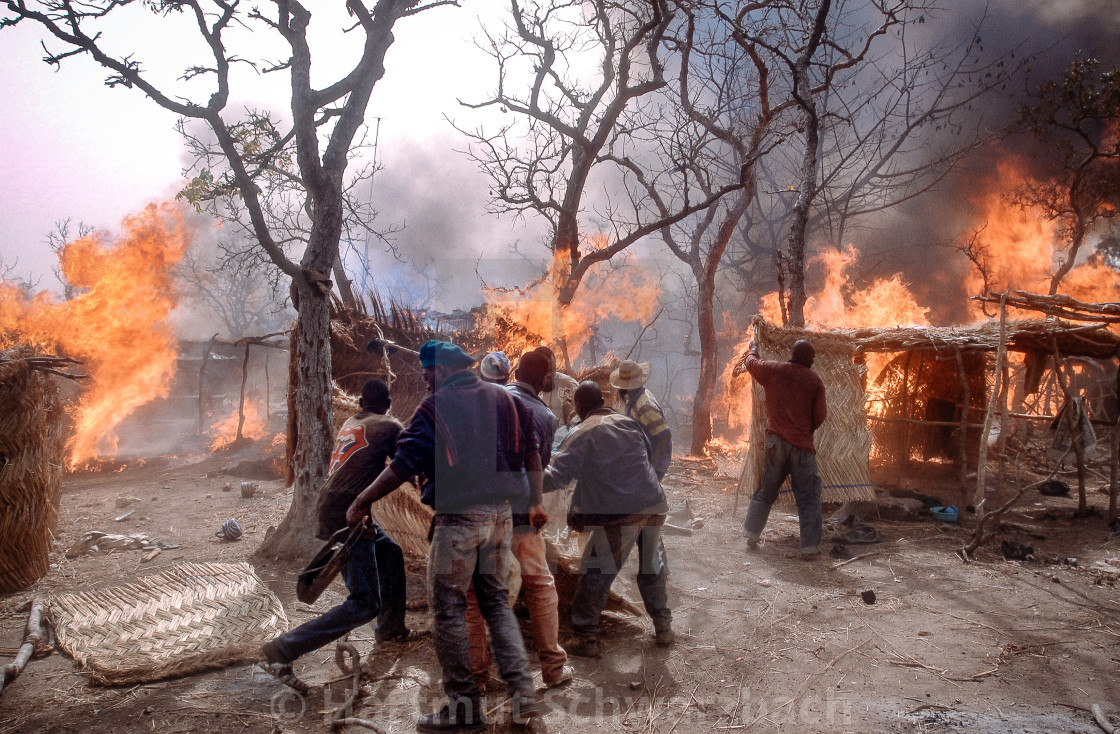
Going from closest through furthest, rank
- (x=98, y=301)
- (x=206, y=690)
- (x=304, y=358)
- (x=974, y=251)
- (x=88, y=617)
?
1. (x=206, y=690)
2. (x=88, y=617)
3. (x=304, y=358)
4. (x=98, y=301)
5. (x=974, y=251)

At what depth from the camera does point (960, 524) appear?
754cm

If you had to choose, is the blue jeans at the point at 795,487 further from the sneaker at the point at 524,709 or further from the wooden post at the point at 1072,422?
the sneaker at the point at 524,709

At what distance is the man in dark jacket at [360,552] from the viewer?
340 cm

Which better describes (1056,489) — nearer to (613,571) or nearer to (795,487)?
(795,487)

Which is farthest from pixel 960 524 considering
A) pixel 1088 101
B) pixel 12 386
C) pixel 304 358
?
pixel 1088 101

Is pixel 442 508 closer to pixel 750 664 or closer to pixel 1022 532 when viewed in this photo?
pixel 750 664

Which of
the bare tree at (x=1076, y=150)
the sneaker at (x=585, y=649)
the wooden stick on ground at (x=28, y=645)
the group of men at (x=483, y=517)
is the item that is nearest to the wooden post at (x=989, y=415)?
the group of men at (x=483, y=517)

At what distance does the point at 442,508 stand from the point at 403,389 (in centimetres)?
462

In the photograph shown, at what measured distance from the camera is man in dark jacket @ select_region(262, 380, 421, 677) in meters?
3.40

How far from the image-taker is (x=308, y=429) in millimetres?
5922

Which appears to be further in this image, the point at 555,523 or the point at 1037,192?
the point at 1037,192

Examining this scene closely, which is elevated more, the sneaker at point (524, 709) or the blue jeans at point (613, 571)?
the blue jeans at point (613, 571)

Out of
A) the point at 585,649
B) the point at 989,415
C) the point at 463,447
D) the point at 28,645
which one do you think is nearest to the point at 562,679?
the point at 585,649

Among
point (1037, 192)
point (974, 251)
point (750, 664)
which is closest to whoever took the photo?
point (750, 664)
